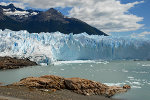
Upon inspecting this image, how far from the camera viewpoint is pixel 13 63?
3484cm

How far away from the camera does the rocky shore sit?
33344 mm

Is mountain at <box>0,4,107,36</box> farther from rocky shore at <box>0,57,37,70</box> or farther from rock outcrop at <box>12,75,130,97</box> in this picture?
rock outcrop at <box>12,75,130,97</box>

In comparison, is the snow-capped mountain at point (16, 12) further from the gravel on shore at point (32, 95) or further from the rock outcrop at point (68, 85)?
the gravel on shore at point (32, 95)

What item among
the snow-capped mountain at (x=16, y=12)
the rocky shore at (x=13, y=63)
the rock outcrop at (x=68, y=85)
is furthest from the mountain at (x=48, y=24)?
the rock outcrop at (x=68, y=85)

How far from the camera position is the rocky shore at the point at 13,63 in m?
33.3

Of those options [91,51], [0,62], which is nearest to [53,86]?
[0,62]

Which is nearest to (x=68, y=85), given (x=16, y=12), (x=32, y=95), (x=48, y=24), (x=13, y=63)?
(x=32, y=95)

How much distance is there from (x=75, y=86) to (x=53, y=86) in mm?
1434

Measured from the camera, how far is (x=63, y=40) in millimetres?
47531

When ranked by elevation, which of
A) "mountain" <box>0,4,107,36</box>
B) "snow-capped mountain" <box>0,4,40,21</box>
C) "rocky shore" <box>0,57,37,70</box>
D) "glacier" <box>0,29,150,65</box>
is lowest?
"rocky shore" <box>0,57,37,70</box>

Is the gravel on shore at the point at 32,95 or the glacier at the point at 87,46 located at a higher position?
the glacier at the point at 87,46

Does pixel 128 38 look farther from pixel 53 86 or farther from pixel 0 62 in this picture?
pixel 53 86

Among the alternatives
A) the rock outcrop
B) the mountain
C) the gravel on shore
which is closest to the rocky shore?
the rock outcrop

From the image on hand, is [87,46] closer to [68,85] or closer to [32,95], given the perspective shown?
[68,85]
